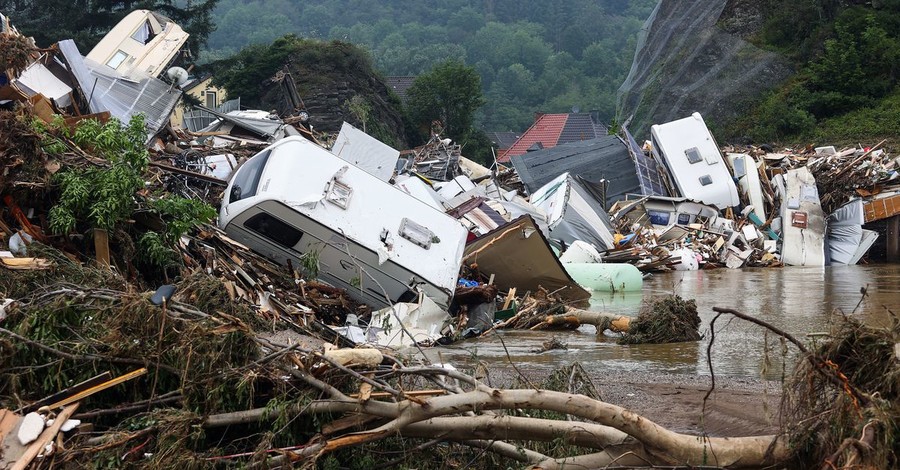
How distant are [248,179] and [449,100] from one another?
112 feet

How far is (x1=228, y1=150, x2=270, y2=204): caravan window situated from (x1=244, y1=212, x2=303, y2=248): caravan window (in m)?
0.31

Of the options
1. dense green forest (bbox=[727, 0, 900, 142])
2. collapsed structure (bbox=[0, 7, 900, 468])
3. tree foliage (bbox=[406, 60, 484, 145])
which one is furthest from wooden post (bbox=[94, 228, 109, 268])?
tree foliage (bbox=[406, 60, 484, 145])

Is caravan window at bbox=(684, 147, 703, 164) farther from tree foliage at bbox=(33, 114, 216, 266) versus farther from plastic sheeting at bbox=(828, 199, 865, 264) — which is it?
tree foliage at bbox=(33, 114, 216, 266)

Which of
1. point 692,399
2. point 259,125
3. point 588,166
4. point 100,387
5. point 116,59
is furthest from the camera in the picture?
point 588,166

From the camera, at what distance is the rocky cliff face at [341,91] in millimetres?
38875

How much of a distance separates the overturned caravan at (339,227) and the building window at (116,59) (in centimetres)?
873

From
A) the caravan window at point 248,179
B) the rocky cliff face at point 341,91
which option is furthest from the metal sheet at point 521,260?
the rocky cliff face at point 341,91

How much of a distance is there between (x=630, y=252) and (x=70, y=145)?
1214 centimetres

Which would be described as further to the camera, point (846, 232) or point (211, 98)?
point (211, 98)

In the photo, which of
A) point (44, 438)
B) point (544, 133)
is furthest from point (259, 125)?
point (544, 133)

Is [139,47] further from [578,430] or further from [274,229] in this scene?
[578,430]

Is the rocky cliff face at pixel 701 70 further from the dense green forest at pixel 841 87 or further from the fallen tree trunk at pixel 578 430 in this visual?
the fallen tree trunk at pixel 578 430

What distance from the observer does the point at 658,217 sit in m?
23.4

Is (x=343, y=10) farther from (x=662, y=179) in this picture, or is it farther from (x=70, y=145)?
(x=70, y=145)
